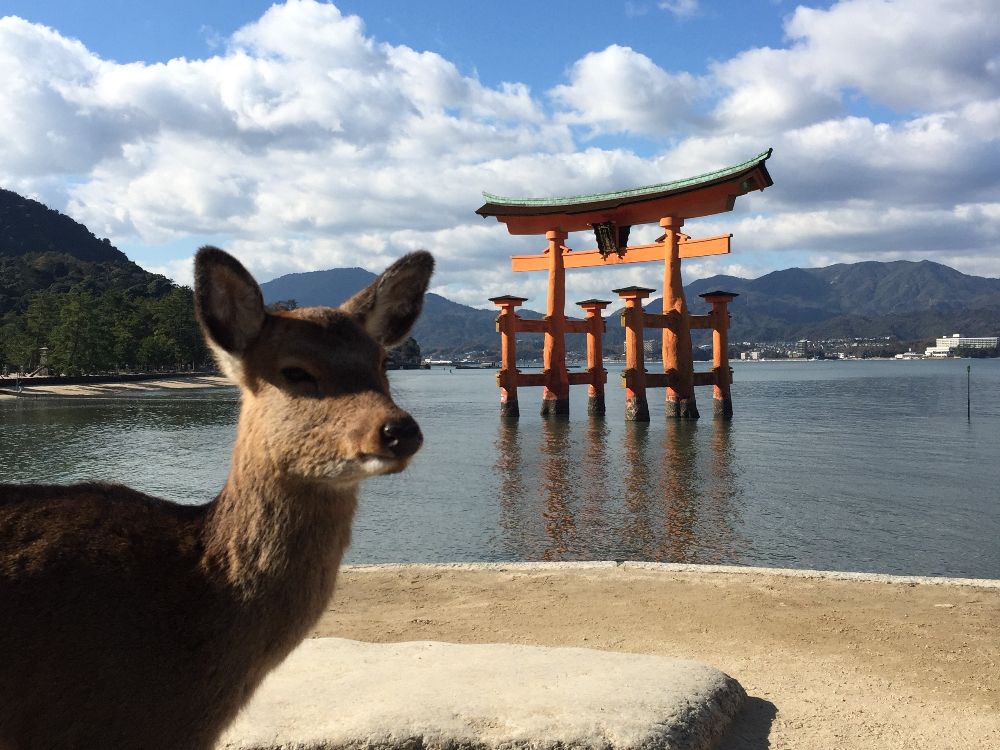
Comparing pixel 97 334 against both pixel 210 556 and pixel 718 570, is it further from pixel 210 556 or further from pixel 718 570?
pixel 210 556

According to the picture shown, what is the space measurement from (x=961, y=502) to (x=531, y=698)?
1474 centimetres

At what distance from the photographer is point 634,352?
28906 mm

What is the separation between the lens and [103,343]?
193ft

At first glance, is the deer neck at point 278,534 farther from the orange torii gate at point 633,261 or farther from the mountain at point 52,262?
the mountain at point 52,262

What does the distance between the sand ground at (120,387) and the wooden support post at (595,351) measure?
28468mm

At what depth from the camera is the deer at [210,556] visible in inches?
83.0

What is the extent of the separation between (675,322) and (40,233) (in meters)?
128

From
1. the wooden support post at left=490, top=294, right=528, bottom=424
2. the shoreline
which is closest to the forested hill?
the wooden support post at left=490, top=294, right=528, bottom=424

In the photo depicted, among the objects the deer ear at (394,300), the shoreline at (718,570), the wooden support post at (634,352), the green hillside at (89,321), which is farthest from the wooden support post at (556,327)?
the deer ear at (394,300)

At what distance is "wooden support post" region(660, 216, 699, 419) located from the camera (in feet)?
90.6

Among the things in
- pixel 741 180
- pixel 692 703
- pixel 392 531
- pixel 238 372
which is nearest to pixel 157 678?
pixel 238 372

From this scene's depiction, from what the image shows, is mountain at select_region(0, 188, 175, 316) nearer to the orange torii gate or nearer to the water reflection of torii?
the orange torii gate

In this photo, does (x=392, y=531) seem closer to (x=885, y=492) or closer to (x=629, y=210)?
(x=885, y=492)

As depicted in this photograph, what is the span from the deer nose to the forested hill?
5262 inches
